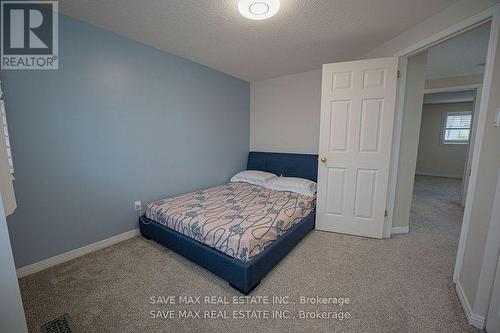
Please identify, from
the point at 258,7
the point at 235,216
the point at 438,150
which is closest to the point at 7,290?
the point at 235,216

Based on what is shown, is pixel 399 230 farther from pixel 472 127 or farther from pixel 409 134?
pixel 472 127

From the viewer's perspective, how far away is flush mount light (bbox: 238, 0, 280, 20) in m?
1.62

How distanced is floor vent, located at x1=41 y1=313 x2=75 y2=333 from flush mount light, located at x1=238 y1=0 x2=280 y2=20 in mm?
2648

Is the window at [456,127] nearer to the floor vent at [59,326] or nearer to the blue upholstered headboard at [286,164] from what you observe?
the blue upholstered headboard at [286,164]

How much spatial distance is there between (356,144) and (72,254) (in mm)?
3386

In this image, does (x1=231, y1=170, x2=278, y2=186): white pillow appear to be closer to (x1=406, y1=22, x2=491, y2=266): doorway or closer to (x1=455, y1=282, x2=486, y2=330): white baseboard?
(x1=406, y1=22, x2=491, y2=266): doorway

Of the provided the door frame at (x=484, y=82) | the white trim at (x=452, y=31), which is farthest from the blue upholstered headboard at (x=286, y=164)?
the white trim at (x=452, y=31)

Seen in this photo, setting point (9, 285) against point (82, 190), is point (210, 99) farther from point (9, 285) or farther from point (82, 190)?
point (9, 285)

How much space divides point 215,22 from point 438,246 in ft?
11.5

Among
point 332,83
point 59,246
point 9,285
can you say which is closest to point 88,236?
point 59,246

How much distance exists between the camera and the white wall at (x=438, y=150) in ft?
Result: 21.2

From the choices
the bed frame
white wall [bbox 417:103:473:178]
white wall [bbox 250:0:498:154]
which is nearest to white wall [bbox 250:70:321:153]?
white wall [bbox 250:0:498:154]

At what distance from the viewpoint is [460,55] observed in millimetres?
3045

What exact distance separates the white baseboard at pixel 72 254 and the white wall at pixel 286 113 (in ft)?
8.94
